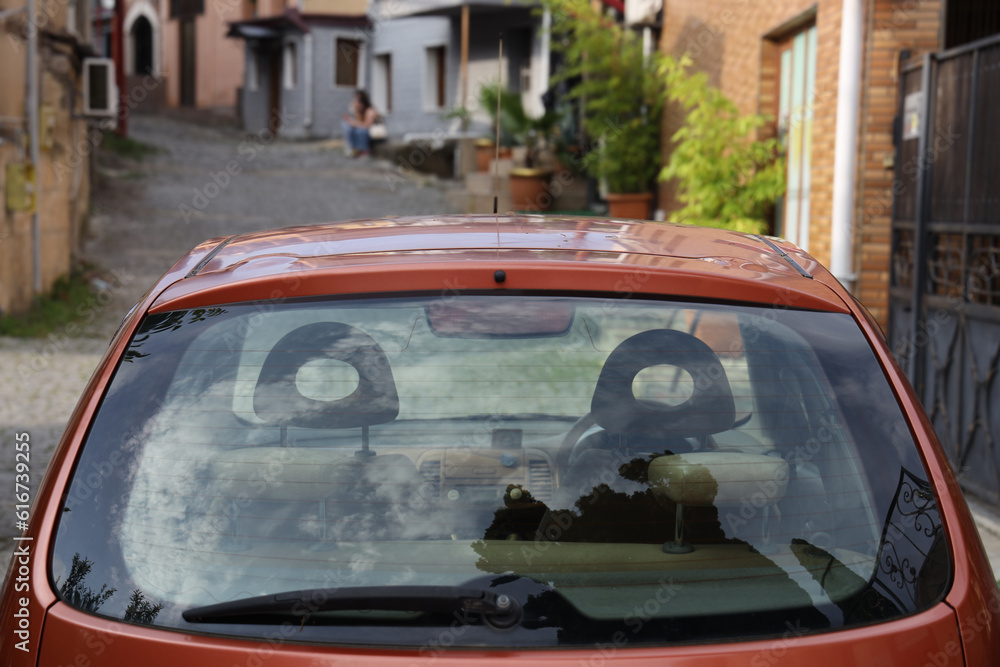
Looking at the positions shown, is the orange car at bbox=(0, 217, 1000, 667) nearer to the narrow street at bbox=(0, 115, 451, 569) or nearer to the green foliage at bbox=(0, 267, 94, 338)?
the narrow street at bbox=(0, 115, 451, 569)

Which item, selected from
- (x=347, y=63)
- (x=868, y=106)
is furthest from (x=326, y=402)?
(x=347, y=63)

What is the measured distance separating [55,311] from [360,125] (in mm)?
15461

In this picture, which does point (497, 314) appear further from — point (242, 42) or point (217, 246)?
point (242, 42)

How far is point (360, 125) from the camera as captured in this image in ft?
84.2

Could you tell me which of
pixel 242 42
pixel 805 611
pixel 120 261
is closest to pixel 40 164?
pixel 120 261

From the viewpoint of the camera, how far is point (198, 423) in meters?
1.76

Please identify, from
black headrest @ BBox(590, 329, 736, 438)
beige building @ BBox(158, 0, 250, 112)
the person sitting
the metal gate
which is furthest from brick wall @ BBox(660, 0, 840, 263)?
beige building @ BBox(158, 0, 250, 112)

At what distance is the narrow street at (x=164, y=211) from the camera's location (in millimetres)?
7945

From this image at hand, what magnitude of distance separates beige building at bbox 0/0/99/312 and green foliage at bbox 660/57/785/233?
633 cm

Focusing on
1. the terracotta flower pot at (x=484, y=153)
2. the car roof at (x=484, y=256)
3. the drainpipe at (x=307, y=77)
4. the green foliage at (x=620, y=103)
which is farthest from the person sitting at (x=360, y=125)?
the car roof at (x=484, y=256)

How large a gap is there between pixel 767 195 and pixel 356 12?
2366cm

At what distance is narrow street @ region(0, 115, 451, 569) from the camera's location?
7.95 metres

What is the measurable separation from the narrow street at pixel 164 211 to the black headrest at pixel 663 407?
3639mm

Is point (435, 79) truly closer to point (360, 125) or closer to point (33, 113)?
point (360, 125)
